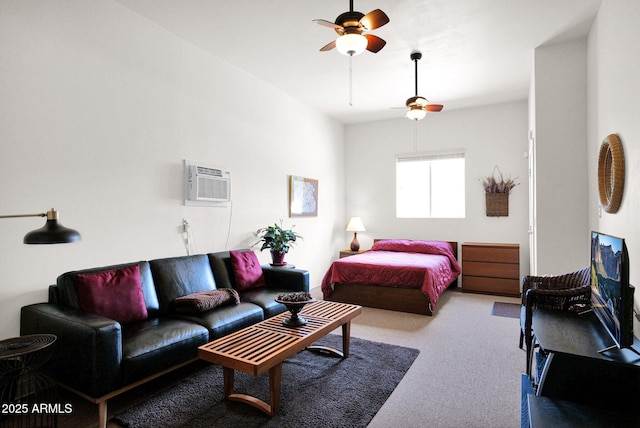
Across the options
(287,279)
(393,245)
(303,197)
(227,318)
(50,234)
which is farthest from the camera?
(393,245)

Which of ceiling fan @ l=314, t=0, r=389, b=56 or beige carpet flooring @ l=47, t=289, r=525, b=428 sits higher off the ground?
ceiling fan @ l=314, t=0, r=389, b=56

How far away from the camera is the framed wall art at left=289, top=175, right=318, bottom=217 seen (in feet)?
17.5

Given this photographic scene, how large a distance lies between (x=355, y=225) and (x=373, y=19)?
4.40 m

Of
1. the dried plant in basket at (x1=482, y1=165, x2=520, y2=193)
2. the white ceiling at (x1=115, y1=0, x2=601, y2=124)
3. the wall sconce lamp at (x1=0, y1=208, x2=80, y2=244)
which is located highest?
the white ceiling at (x1=115, y1=0, x2=601, y2=124)

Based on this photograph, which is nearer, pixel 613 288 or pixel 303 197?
pixel 613 288

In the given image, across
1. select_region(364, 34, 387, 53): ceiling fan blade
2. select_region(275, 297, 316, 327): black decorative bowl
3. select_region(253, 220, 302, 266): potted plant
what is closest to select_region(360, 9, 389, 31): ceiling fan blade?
select_region(364, 34, 387, 53): ceiling fan blade

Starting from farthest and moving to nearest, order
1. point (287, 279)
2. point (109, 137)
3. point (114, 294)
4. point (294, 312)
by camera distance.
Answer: point (287, 279) → point (109, 137) → point (294, 312) → point (114, 294)

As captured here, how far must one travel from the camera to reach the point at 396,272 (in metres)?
4.45

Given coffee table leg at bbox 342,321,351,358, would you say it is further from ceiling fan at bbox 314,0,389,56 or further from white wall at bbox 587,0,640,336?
ceiling fan at bbox 314,0,389,56

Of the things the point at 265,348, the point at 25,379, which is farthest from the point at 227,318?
the point at 25,379

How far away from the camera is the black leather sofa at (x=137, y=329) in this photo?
2027 mm

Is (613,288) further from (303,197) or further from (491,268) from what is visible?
(303,197)

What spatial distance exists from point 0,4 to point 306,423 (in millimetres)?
3269

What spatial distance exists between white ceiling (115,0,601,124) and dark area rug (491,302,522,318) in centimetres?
293
